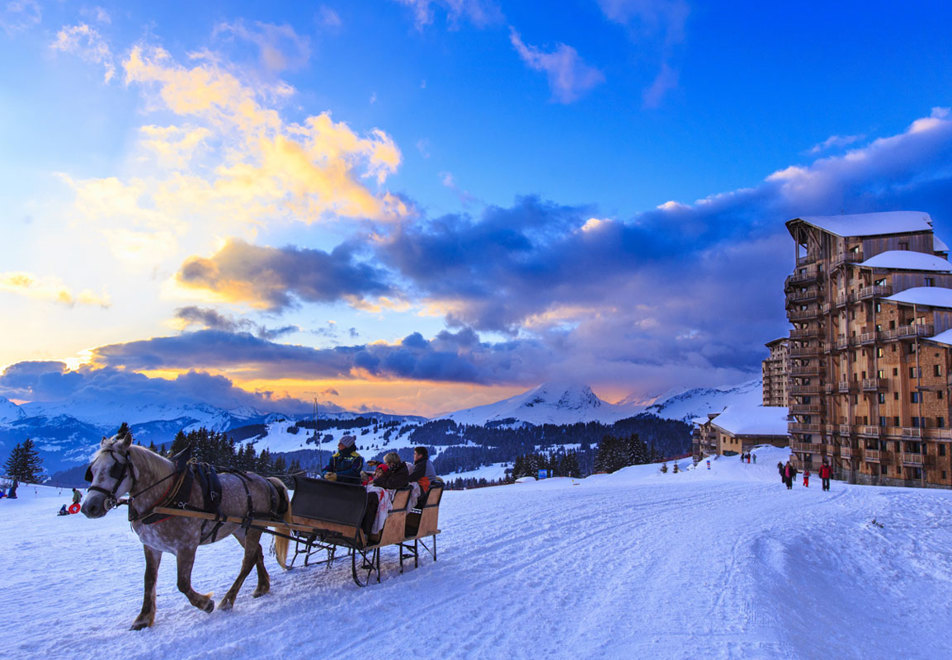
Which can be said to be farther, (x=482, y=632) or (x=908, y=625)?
(x=908, y=625)

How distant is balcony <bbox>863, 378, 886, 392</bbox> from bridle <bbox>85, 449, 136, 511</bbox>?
49.9m

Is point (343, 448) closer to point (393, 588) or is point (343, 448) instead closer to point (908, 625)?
point (393, 588)

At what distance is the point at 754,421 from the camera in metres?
74.1

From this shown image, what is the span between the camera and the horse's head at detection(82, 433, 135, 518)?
6.18 m

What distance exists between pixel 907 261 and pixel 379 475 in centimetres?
4954

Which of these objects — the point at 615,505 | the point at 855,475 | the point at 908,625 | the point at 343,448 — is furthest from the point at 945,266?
the point at 343,448

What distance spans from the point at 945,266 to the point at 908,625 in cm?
4377

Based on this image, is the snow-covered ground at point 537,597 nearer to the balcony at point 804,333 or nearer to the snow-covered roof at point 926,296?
the snow-covered roof at point 926,296

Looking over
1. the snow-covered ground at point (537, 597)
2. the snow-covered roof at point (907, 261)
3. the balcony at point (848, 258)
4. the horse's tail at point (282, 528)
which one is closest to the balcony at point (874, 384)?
the snow-covered roof at point (907, 261)

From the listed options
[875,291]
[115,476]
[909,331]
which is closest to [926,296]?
[909,331]

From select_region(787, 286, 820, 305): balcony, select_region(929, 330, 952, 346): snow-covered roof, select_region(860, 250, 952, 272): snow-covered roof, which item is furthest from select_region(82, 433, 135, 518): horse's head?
select_region(787, 286, 820, 305): balcony

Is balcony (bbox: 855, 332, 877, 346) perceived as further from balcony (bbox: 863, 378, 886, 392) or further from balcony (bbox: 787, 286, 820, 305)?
balcony (bbox: 787, 286, 820, 305)

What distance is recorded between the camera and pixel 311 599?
7.70 meters

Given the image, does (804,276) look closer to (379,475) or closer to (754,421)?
(754,421)
